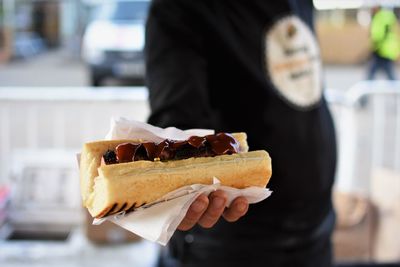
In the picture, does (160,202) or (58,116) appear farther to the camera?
(58,116)

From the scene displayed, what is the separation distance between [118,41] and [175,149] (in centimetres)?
1157

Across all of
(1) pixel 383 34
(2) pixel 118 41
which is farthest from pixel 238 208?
(2) pixel 118 41

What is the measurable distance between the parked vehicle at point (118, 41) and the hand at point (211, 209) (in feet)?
36.5

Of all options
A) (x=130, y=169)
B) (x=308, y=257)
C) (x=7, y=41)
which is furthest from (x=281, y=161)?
(x=7, y=41)

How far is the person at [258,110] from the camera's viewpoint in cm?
171

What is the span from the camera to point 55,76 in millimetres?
14906

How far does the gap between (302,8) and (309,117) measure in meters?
0.41

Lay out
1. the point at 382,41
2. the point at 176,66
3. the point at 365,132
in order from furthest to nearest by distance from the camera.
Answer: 1. the point at 382,41
2. the point at 365,132
3. the point at 176,66

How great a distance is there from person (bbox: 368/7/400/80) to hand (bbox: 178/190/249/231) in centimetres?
1000

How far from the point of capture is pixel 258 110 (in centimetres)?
175

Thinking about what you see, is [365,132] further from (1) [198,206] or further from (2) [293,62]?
(1) [198,206]

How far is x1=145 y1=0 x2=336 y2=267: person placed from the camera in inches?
67.3

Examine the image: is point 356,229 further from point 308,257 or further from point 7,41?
point 7,41

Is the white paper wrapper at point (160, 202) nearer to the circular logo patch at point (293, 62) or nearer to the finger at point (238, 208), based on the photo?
the finger at point (238, 208)
